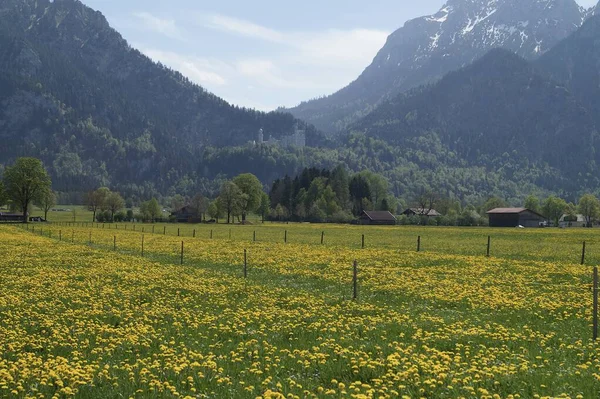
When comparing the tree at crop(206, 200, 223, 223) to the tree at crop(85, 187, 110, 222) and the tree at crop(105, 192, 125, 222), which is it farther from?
the tree at crop(85, 187, 110, 222)

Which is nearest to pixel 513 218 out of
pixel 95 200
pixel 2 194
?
pixel 95 200

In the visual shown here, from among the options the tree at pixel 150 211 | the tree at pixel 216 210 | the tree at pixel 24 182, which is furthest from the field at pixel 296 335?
the tree at pixel 150 211

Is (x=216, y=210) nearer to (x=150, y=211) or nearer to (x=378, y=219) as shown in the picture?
(x=150, y=211)

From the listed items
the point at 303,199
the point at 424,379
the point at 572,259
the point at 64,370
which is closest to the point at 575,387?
the point at 424,379

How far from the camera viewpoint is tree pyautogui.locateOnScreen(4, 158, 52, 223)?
13075 cm

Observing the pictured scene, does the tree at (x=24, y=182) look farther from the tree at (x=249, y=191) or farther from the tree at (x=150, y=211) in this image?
the tree at (x=249, y=191)

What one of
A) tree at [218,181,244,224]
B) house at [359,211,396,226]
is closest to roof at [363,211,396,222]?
house at [359,211,396,226]

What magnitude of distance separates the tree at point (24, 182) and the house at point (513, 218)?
138m

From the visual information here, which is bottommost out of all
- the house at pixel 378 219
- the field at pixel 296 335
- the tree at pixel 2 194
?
the field at pixel 296 335

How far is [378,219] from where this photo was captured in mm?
171375

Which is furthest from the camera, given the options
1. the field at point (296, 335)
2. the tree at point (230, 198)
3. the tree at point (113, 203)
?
the tree at point (113, 203)

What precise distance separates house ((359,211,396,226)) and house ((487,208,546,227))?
34036 mm

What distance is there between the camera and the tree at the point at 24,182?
131 m

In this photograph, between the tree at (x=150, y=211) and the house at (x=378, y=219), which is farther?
the tree at (x=150, y=211)
